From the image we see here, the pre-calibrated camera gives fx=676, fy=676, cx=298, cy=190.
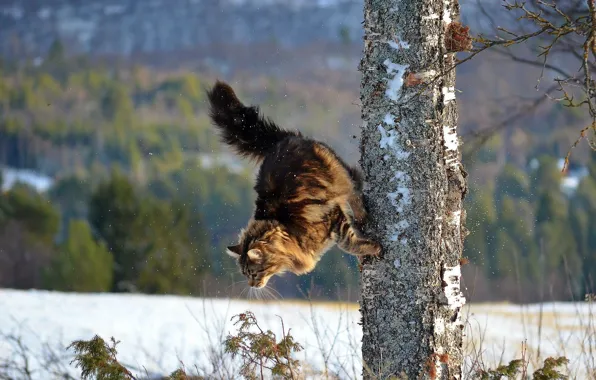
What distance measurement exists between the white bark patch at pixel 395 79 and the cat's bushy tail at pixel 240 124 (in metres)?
1.09

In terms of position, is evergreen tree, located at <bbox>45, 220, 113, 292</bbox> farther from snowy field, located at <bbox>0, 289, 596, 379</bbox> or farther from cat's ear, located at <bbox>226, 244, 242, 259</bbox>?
cat's ear, located at <bbox>226, 244, 242, 259</bbox>

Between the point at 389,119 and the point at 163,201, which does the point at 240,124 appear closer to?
the point at 389,119

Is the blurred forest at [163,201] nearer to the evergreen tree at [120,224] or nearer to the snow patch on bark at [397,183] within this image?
the evergreen tree at [120,224]

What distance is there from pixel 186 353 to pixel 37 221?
29515 millimetres

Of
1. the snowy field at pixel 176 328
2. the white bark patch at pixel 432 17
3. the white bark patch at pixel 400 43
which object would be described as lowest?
the snowy field at pixel 176 328

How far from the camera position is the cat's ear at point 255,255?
3777mm

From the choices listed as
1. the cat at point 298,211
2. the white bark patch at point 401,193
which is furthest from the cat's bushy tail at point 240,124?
the white bark patch at point 401,193

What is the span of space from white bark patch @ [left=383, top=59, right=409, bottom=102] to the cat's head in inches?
39.6

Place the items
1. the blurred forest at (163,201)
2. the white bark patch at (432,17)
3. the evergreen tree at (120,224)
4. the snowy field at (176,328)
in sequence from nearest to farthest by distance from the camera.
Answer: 1. the white bark patch at (432,17)
2. the snowy field at (176,328)
3. the blurred forest at (163,201)
4. the evergreen tree at (120,224)

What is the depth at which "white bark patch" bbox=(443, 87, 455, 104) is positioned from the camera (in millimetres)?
3388

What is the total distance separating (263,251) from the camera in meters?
3.84

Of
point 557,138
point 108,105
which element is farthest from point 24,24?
point 557,138

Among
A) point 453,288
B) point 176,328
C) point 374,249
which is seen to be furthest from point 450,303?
point 176,328

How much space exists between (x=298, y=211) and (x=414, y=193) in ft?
2.36
